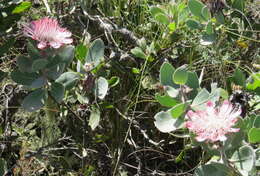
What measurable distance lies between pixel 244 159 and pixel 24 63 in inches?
25.1

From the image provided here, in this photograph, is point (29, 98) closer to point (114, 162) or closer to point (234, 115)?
point (114, 162)

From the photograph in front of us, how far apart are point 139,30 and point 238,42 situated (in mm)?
402

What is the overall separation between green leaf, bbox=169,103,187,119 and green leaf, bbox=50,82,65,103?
0.32m

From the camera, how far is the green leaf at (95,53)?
4.30 feet

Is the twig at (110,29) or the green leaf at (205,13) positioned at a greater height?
the green leaf at (205,13)

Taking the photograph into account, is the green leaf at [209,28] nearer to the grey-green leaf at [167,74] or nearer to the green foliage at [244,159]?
the grey-green leaf at [167,74]

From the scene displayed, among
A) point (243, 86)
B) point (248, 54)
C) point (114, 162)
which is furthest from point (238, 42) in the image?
point (114, 162)

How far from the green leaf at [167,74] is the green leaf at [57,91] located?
0.28 m

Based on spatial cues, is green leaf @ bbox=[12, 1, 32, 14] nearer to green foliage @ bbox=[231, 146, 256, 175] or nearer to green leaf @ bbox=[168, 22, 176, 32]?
green leaf @ bbox=[168, 22, 176, 32]

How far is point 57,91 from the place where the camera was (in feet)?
3.97

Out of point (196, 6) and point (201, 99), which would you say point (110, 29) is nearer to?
point (196, 6)

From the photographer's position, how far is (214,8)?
157 cm

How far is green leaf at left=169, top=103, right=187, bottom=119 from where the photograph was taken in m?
1.07

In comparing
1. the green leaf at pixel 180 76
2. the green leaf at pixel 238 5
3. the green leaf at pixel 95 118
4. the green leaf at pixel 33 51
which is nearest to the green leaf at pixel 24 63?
the green leaf at pixel 33 51
